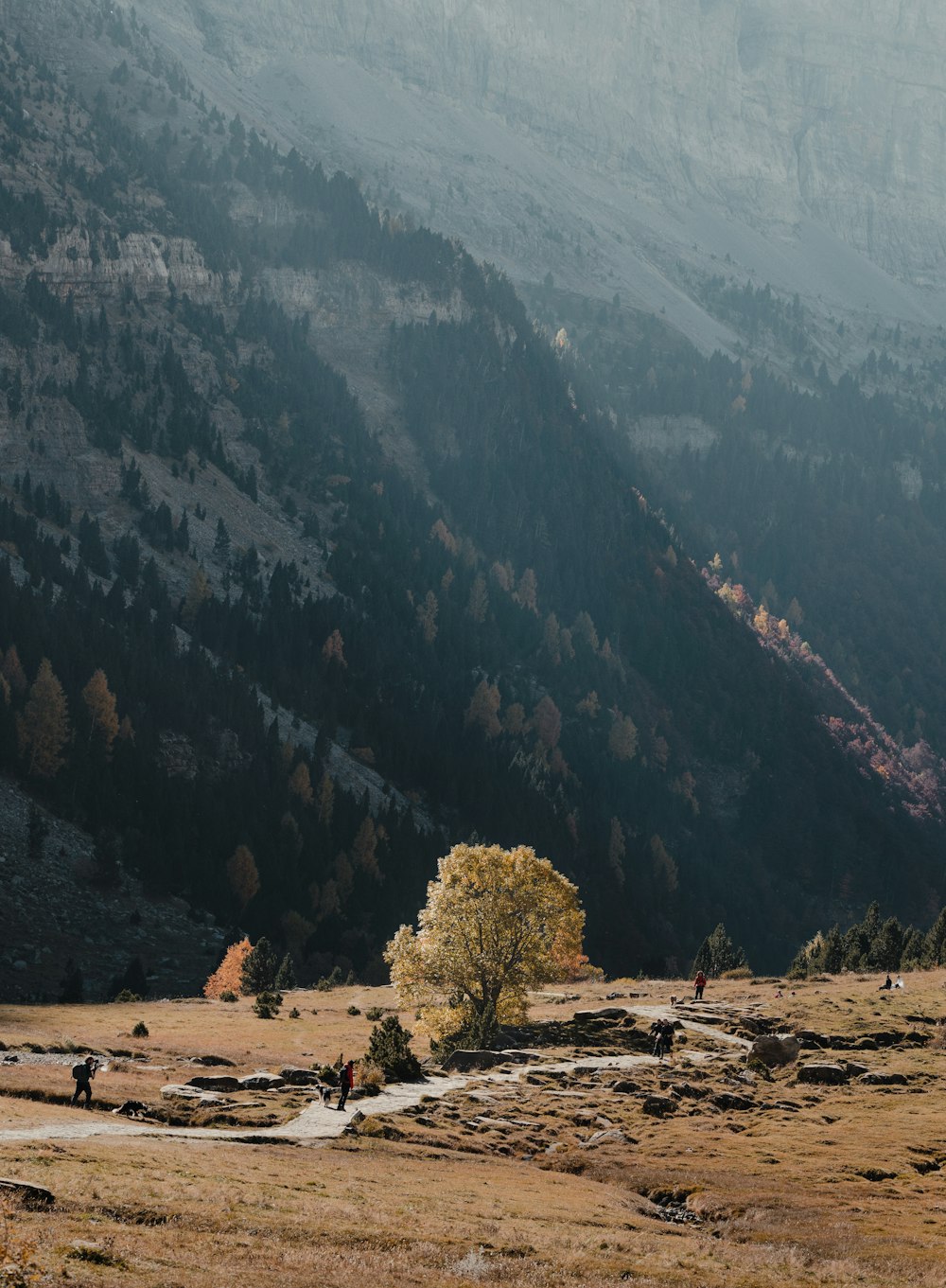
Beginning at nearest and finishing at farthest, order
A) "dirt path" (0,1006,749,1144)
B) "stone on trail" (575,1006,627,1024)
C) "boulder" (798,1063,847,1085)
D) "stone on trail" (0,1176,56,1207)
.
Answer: "stone on trail" (0,1176,56,1207) → "dirt path" (0,1006,749,1144) → "boulder" (798,1063,847,1085) → "stone on trail" (575,1006,627,1024)

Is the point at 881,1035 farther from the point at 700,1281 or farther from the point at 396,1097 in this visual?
the point at 700,1281

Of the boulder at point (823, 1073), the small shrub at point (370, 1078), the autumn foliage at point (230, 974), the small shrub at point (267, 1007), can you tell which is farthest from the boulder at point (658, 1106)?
the autumn foliage at point (230, 974)

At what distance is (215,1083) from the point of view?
61.7 m

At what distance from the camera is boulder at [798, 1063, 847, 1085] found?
65775 mm

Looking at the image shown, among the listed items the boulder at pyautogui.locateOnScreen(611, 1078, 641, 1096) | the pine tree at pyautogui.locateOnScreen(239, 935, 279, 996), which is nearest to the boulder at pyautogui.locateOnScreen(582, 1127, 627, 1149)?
the boulder at pyautogui.locateOnScreen(611, 1078, 641, 1096)

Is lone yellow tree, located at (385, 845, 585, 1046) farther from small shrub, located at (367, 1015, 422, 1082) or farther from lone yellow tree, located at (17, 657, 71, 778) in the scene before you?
lone yellow tree, located at (17, 657, 71, 778)

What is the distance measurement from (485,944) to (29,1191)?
2006 inches

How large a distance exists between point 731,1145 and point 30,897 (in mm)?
115786

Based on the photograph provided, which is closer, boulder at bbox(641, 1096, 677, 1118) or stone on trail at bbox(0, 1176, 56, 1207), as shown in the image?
stone on trail at bbox(0, 1176, 56, 1207)

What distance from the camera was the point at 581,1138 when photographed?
2206 inches

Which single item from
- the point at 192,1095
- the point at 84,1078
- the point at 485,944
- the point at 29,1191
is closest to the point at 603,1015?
the point at 485,944

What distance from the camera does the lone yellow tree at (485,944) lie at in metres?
82.0

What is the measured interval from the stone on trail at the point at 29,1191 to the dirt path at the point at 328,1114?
29.0 feet

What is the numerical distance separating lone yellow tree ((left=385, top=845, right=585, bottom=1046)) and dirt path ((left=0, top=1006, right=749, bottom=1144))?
9.59 m
